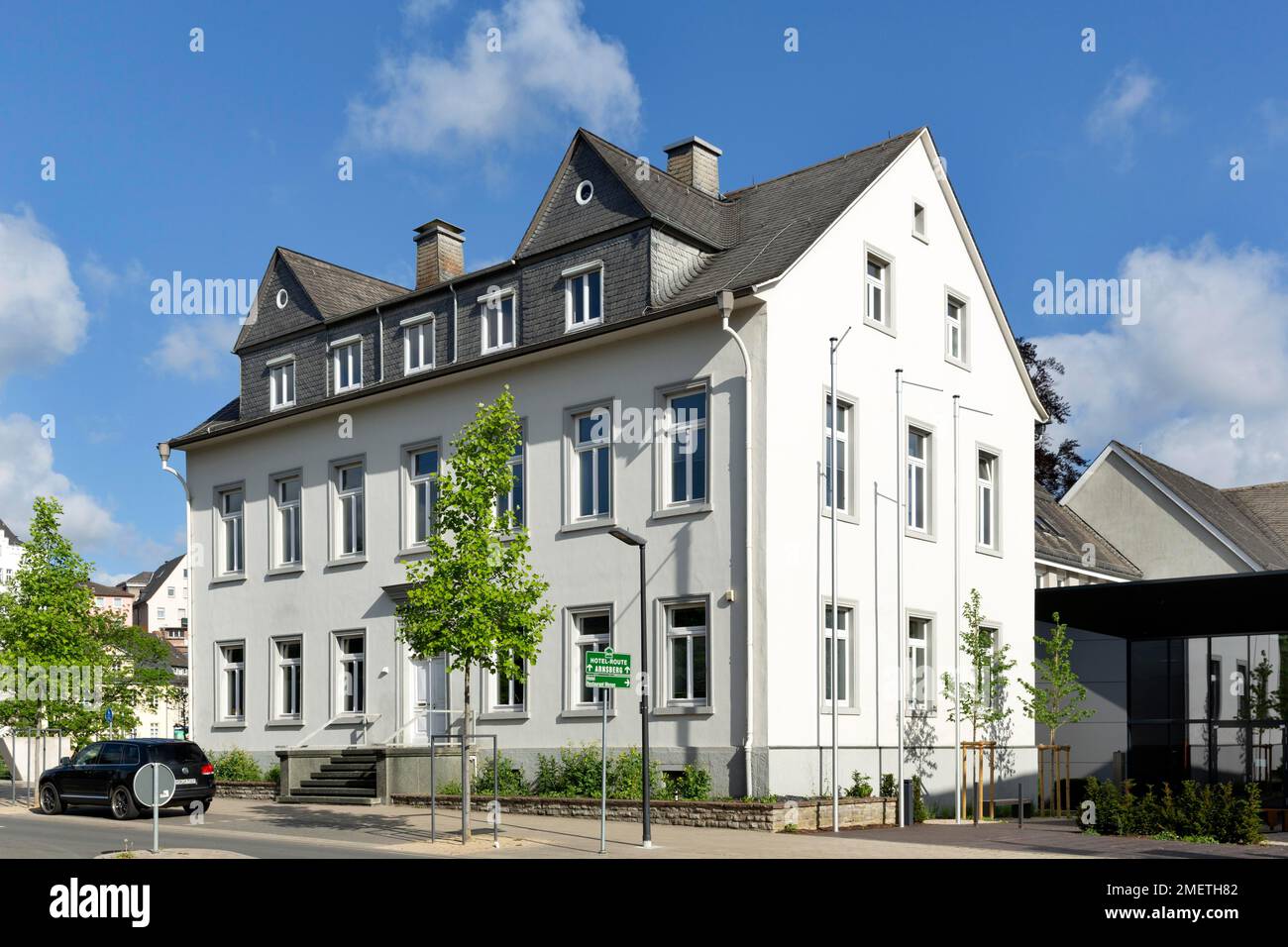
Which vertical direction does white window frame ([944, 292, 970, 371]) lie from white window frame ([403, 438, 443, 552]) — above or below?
above

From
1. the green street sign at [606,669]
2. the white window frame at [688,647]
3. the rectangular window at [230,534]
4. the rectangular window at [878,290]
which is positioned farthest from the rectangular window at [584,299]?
the rectangular window at [230,534]

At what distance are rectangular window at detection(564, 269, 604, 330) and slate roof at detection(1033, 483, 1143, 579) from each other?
46.7ft

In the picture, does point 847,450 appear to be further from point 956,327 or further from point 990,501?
point 990,501

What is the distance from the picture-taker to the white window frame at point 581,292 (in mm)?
27922

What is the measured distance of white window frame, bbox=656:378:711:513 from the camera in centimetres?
2550

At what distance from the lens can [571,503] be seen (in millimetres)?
27688

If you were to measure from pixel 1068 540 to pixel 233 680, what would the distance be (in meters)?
22.8

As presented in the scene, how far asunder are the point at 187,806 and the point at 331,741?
188 inches

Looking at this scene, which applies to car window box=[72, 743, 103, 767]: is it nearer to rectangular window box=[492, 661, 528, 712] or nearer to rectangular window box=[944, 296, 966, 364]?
rectangular window box=[492, 661, 528, 712]

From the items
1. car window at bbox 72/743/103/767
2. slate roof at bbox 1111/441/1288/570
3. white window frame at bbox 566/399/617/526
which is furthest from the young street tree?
slate roof at bbox 1111/441/1288/570

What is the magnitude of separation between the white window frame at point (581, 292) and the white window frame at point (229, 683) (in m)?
12.6

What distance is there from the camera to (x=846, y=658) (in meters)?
26.4

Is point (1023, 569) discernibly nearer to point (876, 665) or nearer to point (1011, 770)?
point (1011, 770)
